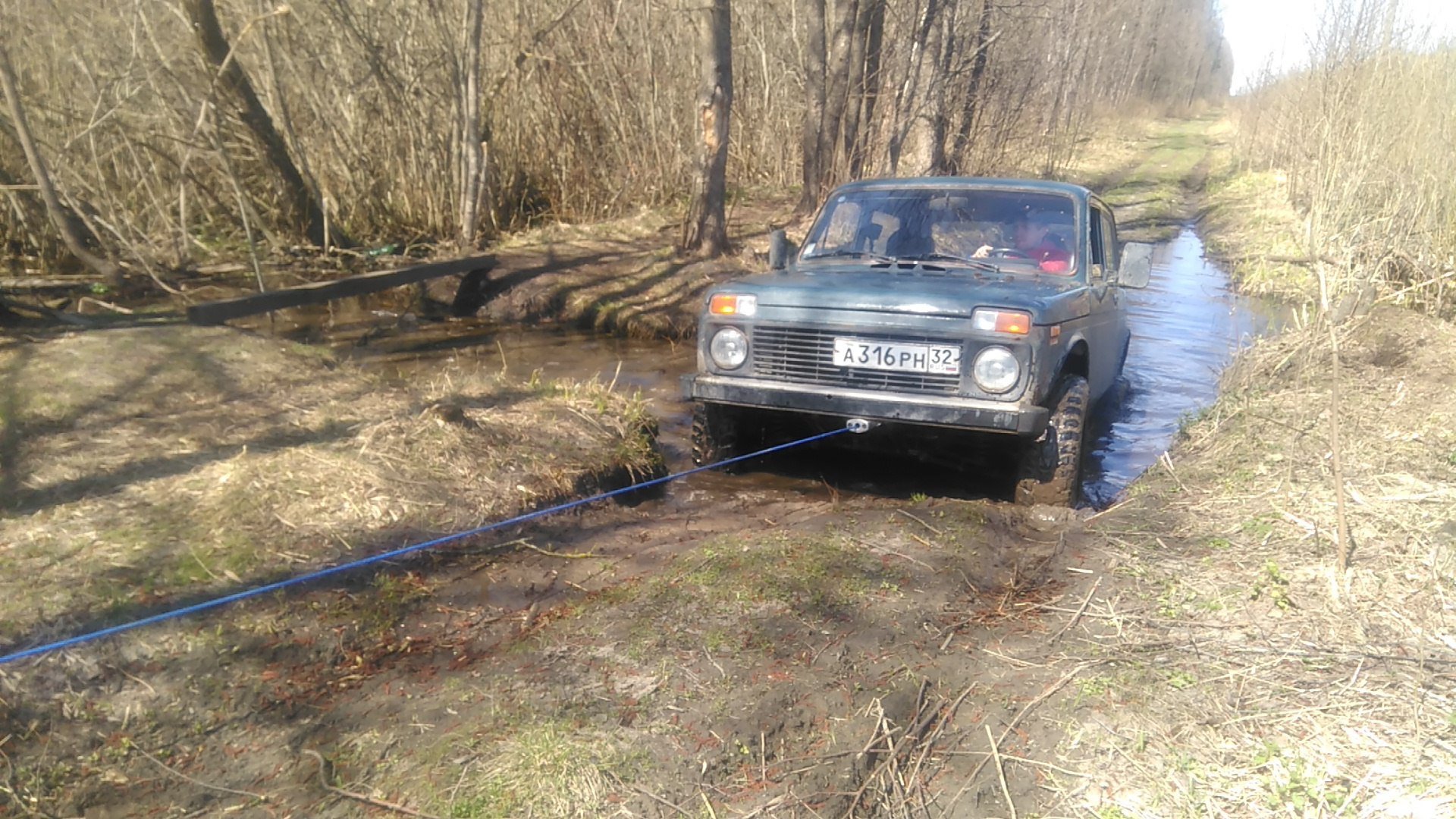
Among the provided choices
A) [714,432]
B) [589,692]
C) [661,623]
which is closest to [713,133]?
[714,432]

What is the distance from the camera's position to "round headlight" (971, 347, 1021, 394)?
450 centimetres

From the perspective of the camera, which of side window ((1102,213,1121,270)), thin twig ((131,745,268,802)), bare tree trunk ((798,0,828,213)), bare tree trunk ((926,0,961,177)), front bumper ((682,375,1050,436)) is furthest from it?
bare tree trunk ((926,0,961,177))

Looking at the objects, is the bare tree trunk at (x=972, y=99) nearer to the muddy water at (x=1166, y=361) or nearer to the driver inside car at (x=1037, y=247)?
the muddy water at (x=1166, y=361)

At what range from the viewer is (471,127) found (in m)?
11.6

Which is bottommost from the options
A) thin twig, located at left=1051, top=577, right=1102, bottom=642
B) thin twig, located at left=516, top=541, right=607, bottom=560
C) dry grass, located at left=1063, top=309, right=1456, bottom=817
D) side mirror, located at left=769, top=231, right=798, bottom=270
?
thin twig, located at left=516, top=541, right=607, bottom=560

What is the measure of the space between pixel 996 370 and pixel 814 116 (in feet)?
34.5

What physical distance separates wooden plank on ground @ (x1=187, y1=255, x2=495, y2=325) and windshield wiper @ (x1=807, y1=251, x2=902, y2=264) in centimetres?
441

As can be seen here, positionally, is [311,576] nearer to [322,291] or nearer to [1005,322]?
[1005,322]

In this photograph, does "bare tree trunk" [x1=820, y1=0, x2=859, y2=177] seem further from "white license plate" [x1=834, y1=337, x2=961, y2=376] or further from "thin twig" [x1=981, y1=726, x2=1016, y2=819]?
"thin twig" [x1=981, y1=726, x2=1016, y2=819]

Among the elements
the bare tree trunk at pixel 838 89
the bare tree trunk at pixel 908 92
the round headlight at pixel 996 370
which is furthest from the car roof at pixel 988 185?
the bare tree trunk at pixel 908 92

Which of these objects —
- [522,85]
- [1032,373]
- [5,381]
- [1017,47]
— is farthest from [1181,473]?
[1017,47]

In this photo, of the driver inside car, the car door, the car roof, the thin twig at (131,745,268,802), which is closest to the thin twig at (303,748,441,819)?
the thin twig at (131,745,268,802)

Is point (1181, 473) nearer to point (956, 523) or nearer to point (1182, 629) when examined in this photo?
point (956, 523)

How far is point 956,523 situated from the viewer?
14.8 feet
